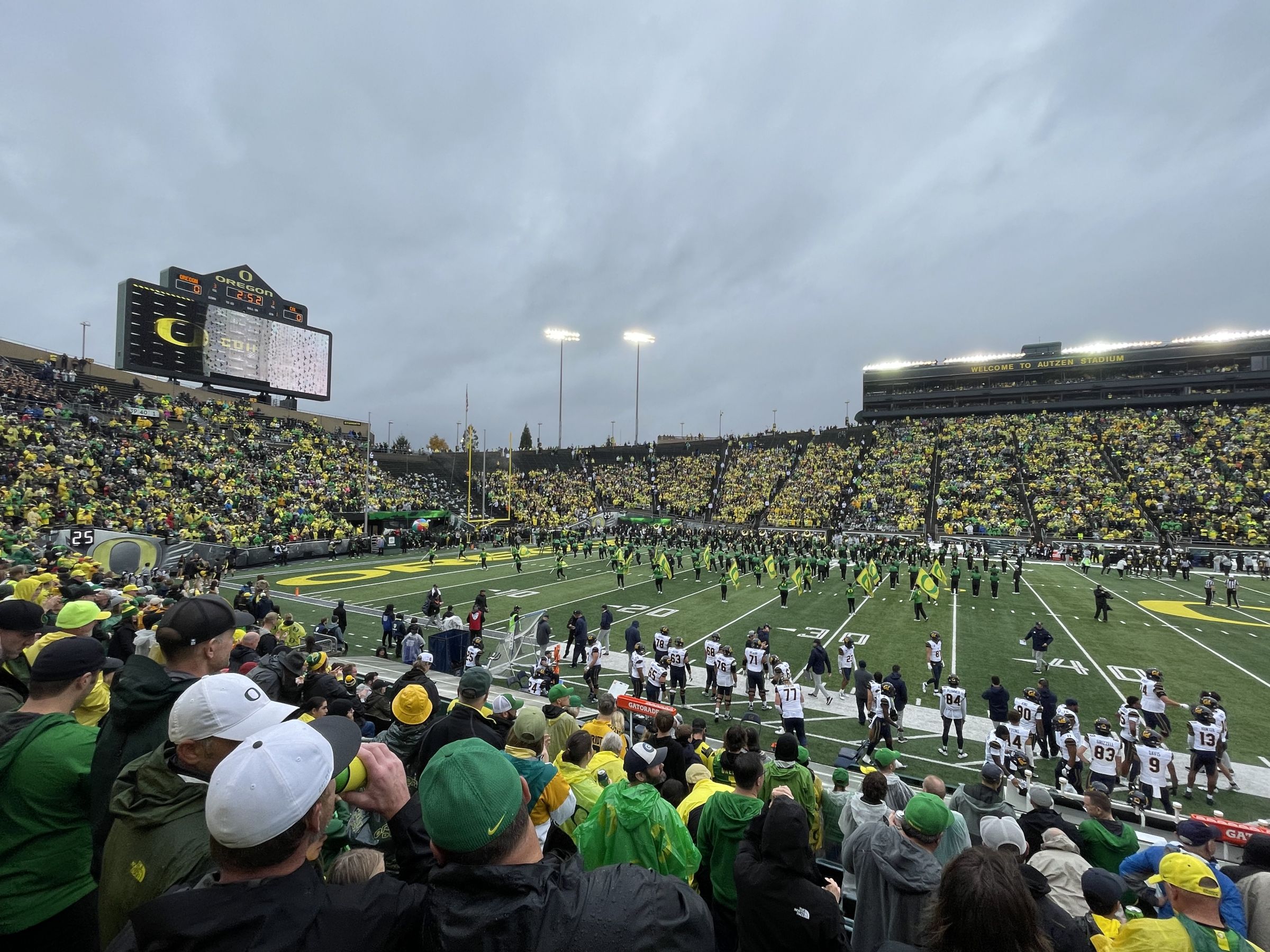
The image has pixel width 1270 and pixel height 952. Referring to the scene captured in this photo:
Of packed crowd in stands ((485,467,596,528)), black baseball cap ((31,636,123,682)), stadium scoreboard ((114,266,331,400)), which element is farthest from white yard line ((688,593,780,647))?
stadium scoreboard ((114,266,331,400))

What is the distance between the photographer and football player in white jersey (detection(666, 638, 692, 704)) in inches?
553

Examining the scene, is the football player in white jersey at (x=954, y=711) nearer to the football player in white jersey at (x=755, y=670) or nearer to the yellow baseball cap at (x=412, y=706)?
the football player in white jersey at (x=755, y=670)

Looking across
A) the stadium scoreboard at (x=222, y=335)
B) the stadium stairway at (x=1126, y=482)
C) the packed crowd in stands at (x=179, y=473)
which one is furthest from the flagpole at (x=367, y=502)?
the stadium stairway at (x=1126, y=482)

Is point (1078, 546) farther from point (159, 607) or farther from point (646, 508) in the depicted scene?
point (159, 607)

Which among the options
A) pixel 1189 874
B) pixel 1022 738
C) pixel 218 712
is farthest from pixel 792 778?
pixel 1022 738

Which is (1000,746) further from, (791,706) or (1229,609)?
(1229,609)

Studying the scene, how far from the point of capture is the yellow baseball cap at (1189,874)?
319cm

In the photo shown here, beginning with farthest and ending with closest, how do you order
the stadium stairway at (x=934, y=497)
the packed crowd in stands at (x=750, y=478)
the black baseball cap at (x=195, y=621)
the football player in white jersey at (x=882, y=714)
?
the packed crowd in stands at (x=750, y=478) < the stadium stairway at (x=934, y=497) < the football player in white jersey at (x=882, y=714) < the black baseball cap at (x=195, y=621)

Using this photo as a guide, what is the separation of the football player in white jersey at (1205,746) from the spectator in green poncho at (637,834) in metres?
10.8

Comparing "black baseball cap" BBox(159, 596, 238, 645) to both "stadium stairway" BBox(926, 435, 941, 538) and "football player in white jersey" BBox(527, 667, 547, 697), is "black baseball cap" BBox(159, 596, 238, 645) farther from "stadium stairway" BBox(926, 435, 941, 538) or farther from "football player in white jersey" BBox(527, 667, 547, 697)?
"stadium stairway" BBox(926, 435, 941, 538)

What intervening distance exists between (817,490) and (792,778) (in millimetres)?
53245

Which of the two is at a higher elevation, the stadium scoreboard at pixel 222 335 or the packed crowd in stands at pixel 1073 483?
the stadium scoreboard at pixel 222 335

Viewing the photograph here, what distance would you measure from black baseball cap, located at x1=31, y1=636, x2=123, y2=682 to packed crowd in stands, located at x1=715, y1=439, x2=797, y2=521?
2136 inches

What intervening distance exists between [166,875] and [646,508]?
61099mm
